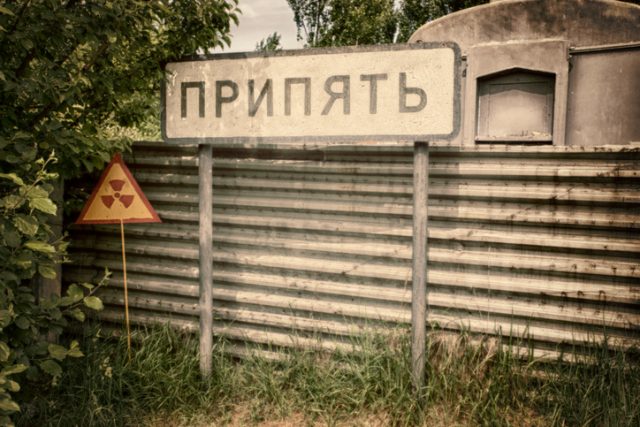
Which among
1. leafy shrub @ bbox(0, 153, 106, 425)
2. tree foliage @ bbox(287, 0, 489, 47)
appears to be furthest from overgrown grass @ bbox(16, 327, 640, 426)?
tree foliage @ bbox(287, 0, 489, 47)

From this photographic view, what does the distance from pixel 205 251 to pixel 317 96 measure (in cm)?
125

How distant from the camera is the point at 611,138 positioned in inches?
279

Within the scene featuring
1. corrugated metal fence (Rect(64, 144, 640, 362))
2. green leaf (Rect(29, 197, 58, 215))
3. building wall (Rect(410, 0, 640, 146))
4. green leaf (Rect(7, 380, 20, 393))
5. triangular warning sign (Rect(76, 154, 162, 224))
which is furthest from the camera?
building wall (Rect(410, 0, 640, 146))

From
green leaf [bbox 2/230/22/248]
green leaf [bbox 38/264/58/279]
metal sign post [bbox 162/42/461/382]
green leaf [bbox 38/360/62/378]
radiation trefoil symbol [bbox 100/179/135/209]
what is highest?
metal sign post [bbox 162/42/461/382]

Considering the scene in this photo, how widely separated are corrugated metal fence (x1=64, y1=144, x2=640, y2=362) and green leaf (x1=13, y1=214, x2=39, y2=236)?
1547mm


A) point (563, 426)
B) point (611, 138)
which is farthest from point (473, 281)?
point (611, 138)

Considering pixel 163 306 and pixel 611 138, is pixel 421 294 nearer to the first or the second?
pixel 163 306

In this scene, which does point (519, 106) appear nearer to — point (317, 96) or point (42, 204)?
point (317, 96)

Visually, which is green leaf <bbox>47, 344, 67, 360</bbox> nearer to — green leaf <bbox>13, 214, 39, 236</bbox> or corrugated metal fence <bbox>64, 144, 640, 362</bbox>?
green leaf <bbox>13, 214, 39, 236</bbox>

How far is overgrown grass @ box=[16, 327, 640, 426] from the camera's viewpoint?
2762 millimetres

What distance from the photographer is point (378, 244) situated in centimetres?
335

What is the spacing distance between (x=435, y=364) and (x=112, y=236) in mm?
2634

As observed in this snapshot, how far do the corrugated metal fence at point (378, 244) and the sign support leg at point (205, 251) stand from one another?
35cm

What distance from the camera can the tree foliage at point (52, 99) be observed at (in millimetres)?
2254
